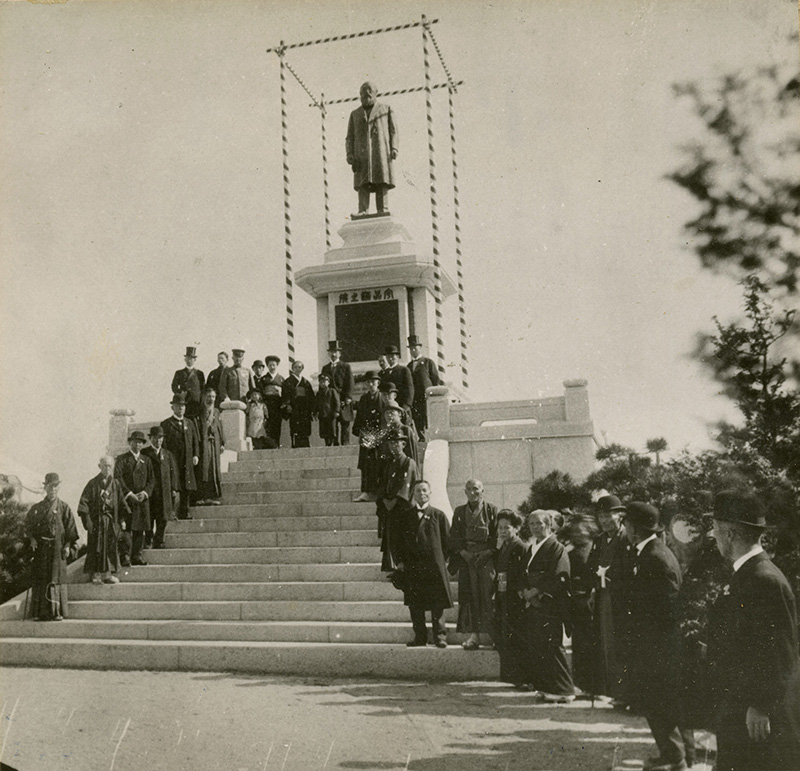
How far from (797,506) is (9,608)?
826cm

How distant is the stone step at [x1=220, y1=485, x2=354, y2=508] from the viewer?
36.2ft

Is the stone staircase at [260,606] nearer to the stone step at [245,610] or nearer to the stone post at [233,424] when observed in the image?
the stone step at [245,610]

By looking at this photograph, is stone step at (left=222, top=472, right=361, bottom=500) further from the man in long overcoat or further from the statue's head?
the statue's head

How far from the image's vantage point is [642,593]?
4891 millimetres

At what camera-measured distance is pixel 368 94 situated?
16453mm

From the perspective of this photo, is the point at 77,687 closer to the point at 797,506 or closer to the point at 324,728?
the point at 324,728

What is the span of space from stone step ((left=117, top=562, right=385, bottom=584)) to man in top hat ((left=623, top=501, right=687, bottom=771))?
449 cm

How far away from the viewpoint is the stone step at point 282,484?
37.5 feet

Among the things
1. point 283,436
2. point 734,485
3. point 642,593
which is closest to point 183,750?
point 642,593

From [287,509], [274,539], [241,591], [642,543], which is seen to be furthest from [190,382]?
[642,543]

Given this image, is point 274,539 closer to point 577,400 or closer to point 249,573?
point 249,573

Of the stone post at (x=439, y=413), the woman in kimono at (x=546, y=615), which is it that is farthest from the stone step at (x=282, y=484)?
the woman in kimono at (x=546, y=615)

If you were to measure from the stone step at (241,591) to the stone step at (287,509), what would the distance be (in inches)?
65.4

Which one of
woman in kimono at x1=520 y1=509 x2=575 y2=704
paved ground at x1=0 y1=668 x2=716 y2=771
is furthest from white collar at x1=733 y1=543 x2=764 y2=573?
woman in kimono at x1=520 y1=509 x2=575 y2=704
